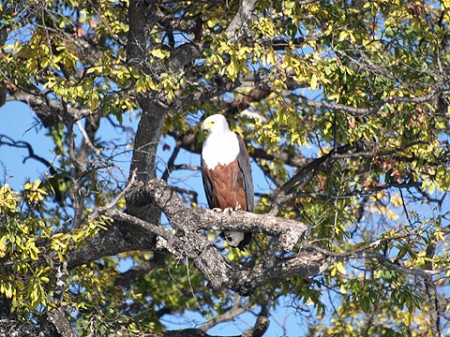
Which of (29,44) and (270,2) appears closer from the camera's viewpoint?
(29,44)

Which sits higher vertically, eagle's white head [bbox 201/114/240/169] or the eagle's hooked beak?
the eagle's hooked beak

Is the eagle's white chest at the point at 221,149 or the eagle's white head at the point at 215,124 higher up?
the eagle's white head at the point at 215,124

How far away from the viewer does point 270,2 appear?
7.00m

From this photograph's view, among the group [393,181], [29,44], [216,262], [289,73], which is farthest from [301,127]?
[29,44]

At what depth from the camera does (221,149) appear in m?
7.31

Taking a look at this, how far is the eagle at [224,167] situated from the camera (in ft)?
24.0

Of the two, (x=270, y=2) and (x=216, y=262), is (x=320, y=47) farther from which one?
(x=216, y=262)

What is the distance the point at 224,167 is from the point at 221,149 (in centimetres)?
16

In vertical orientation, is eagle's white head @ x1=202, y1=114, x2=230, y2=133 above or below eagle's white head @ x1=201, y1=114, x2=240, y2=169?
above

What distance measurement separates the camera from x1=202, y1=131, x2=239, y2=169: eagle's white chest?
731 cm

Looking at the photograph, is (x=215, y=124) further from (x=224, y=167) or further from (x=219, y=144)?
(x=224, y=167)

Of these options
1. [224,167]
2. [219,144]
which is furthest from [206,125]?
[224,167]

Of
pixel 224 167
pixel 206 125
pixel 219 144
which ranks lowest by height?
pixel 224 167

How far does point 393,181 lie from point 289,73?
1.25 m
